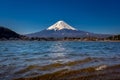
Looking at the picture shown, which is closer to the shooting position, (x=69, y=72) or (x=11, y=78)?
(x=11, y=78)

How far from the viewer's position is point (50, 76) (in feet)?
40.9

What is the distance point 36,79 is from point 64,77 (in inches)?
55.2

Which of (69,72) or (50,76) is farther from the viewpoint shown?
(69,72)

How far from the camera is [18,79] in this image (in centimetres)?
1173

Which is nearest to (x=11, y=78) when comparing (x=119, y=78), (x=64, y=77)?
(x=64, y=77)

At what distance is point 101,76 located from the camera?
11969 mm

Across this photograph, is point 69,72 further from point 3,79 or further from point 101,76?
point 3,79

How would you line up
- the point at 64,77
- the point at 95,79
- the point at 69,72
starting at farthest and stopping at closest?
the point at 69,72, the point at 64,77, the point at 95,79

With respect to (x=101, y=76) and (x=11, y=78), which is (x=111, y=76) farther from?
(x=11, y=78)

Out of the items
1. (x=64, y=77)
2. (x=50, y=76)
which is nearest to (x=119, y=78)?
(x=64, y=77)

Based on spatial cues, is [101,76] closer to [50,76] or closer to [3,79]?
[50,76]

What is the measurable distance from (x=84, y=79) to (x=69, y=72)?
80.3 inches

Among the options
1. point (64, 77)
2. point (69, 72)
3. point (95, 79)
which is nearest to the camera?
point (95, 79)

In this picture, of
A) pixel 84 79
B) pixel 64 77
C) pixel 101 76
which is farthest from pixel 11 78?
pixel 101 76
